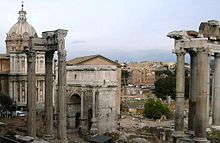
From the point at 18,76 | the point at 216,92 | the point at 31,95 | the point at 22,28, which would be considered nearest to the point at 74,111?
the point at 18,76

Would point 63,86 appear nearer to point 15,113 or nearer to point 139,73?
point 15,113

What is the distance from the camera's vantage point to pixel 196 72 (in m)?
19.6

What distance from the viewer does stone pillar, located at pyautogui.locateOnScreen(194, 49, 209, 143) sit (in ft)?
60.7

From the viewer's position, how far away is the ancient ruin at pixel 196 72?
18.6 m

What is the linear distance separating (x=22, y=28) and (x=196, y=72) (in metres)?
45.7

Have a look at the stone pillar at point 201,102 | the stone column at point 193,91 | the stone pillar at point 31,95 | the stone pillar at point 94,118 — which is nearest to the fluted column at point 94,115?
the stone pillar at point 94,118

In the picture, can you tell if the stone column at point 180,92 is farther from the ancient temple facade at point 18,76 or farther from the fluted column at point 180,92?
the ancient temple facade at point 18,76

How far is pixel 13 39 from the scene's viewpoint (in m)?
60.7

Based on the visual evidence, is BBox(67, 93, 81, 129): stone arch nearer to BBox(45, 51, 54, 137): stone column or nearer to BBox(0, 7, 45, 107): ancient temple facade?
BBox(0, 7, 45, 107): ancient temple facade

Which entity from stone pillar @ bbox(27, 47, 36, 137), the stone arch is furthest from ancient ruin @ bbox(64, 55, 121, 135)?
stone pillar @ bbox(27, 47, 36, 137)

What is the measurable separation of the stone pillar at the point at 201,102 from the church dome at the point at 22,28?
44.8 metres

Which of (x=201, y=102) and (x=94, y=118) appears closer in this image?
(x=201, y=102)

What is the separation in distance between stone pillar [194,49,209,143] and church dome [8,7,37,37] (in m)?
44.8

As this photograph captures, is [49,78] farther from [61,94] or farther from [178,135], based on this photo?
[178,135]
